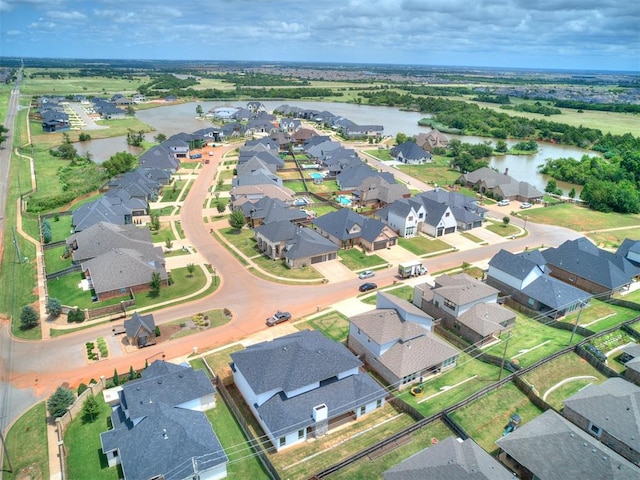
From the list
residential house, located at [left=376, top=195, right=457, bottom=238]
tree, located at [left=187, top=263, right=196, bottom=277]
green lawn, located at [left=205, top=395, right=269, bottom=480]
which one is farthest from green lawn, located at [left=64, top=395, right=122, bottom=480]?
residential house, located at [left=376, top=195, right=457, bottom=238]

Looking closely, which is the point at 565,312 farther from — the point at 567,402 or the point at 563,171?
the point at 563,171

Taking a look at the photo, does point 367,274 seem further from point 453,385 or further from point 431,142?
point 431,142

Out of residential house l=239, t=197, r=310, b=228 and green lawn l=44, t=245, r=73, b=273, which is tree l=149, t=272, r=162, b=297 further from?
residential house l=239, t=197, r=310, b=228

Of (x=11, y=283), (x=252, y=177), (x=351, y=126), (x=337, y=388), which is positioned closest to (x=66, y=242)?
(x=11, y=283)

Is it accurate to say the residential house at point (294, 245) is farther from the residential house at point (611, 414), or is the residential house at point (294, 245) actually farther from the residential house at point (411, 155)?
the residential house at point (411, 155)

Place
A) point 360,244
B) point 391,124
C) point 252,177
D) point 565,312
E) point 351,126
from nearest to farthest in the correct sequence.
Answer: point 565,312, point 360,244, point 252,177, point 351,126, point 391,124

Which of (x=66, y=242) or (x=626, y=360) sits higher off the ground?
(x=66, y=242)
